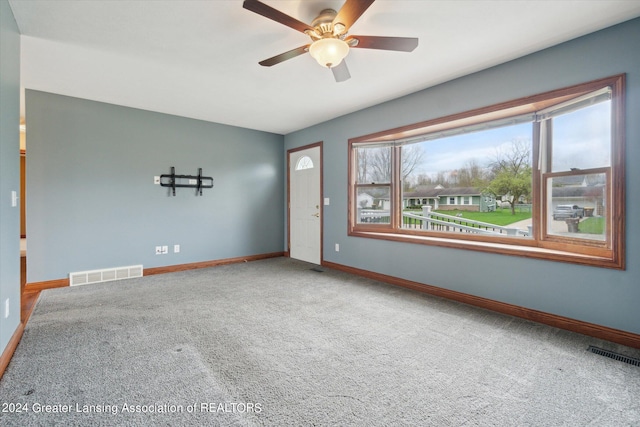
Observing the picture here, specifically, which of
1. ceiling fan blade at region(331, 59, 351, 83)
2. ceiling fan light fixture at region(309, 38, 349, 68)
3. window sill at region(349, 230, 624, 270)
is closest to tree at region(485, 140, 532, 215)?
window sill at region(349, 230, 624, 270)

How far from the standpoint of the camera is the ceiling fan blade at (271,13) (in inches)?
66.7

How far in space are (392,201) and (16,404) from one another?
3.99 metres

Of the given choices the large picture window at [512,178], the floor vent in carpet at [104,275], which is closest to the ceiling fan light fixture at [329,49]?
the large picture window at [512,178]

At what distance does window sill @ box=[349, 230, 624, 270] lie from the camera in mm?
2330

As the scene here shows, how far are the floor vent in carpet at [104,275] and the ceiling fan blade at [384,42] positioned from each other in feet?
13.7

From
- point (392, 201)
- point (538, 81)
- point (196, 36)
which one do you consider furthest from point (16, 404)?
point (538, 81)

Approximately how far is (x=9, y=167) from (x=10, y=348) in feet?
4.22

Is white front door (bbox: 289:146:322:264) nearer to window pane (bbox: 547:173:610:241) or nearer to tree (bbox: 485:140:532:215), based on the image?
tree (bbox: 485:140:532:215)

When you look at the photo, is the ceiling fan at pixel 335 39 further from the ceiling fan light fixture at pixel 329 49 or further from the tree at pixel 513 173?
the tree at pixel 513 173

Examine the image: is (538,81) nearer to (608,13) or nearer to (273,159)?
(608,13)

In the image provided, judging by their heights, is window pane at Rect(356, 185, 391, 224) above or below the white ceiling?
below

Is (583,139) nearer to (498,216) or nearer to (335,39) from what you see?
(498,216)

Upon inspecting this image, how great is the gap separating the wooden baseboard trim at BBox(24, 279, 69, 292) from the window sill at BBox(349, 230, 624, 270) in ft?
13.8

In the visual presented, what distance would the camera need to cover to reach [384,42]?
82.7 inches
